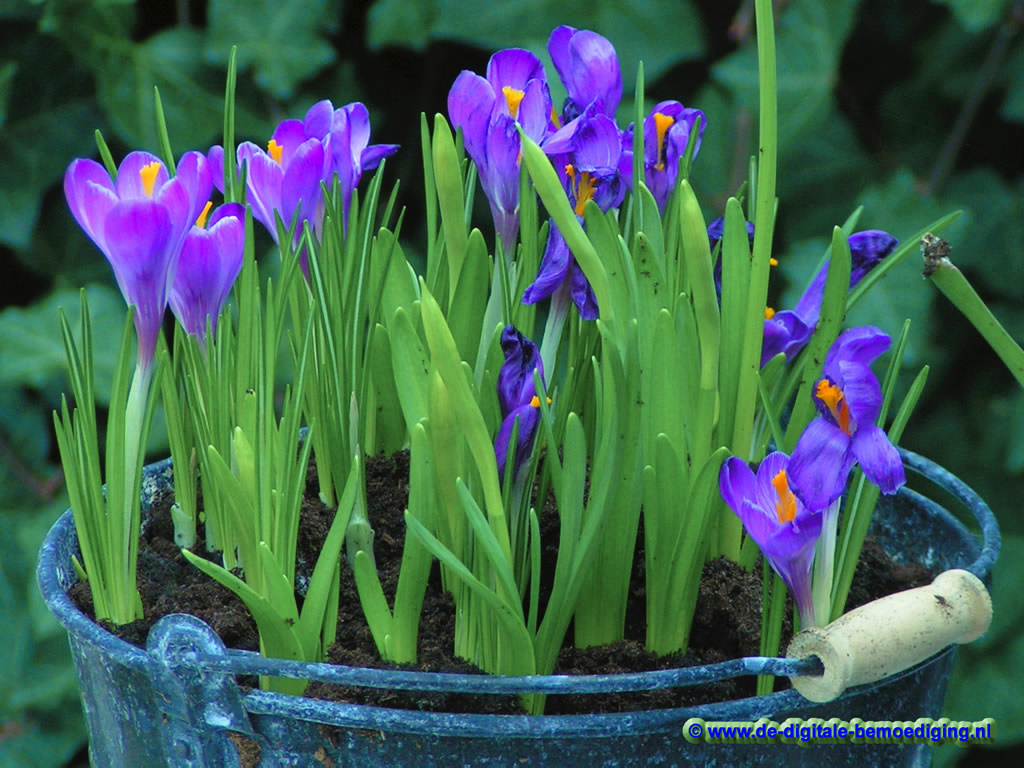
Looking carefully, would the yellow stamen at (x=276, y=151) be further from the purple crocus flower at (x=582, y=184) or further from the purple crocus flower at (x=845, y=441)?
the purple crocus flower at (x=845, y=441)

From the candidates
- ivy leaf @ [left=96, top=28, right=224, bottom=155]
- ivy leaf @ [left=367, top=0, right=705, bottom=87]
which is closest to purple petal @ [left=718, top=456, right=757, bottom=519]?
ivy leaf @ [left=367, top=0, right=705, bottom=87]

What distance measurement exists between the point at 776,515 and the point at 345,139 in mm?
274

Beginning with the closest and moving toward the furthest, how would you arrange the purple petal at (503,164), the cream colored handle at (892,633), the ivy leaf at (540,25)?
the cream colored handle at (892,633)
the purple petal at (503,164)
the ivy leaf at (540,25)

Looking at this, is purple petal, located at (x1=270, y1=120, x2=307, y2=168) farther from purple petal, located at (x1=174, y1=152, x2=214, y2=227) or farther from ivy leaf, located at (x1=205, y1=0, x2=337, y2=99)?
ivy leaf, located at (x1=205, y1=0, x2=337, y2=99)

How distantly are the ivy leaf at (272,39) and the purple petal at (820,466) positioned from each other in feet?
2.85

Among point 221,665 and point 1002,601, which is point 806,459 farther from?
point 1002,601

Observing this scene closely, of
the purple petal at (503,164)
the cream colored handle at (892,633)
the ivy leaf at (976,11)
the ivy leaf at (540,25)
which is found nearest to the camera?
the cream colored handle at (892,633)

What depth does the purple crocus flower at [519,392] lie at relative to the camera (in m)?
0.45

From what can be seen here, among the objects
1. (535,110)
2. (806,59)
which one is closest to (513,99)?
(535,110)

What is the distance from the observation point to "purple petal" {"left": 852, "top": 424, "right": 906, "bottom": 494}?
16.2 inches

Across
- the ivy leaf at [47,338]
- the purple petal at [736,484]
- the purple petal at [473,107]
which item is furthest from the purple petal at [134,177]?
the ivy leaf at [47,338]

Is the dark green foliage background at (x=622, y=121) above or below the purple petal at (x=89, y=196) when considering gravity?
above

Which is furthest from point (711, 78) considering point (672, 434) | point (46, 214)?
point (672, 434)

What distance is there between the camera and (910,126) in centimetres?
127
